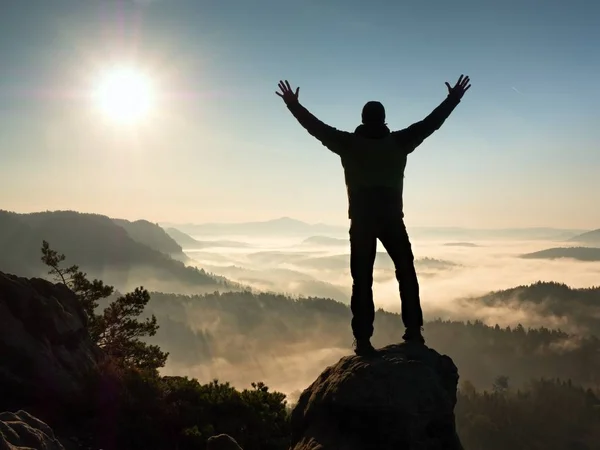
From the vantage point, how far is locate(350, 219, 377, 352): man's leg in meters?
7.54

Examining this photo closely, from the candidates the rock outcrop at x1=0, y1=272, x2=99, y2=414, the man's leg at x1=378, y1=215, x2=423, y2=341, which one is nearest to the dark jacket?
the man's leg at x1=378, y1=215, x2=423, y2=341

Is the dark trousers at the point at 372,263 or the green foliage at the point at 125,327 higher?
the dark trousers at the point at 372,263

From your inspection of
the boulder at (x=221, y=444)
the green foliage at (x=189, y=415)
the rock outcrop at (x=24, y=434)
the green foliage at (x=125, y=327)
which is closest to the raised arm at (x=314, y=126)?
the rock outcrop at (x=24, y=434)

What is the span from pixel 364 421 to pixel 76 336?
16232 millimetres

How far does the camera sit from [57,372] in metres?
16.3

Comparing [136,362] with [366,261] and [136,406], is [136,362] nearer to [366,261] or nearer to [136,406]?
[136,406]

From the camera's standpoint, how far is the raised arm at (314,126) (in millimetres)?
7719

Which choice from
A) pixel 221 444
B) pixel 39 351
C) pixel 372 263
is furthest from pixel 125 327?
pixel 372 263

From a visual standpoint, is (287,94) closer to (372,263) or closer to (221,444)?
(372,263)

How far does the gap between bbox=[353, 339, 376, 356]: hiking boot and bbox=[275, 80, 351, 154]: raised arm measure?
134 inches

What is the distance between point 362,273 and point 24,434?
5801mm

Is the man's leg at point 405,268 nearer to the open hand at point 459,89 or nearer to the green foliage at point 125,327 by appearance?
the open hand at point 459,89

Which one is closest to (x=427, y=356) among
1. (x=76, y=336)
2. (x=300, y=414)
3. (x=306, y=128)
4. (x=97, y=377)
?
(x=300, y=414)

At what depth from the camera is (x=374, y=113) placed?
25.6 ft
